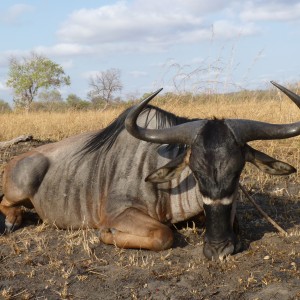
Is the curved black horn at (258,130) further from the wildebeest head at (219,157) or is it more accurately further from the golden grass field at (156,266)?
the golden grass field at (156,266)

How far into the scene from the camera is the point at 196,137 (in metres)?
4.74

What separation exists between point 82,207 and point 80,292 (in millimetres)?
1836

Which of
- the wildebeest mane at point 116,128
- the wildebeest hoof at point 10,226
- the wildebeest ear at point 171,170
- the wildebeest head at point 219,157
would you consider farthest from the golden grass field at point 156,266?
the wildebeest mane at point 116,128

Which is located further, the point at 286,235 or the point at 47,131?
the point at 47,131

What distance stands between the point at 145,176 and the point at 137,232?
635 mm

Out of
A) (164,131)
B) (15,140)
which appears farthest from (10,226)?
(15,140)

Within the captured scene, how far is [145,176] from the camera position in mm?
5449

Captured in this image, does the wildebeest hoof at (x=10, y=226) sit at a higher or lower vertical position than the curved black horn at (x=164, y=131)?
lower

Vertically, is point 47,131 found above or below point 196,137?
below

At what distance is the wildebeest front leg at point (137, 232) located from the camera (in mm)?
4957

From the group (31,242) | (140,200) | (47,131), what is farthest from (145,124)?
(47,131)

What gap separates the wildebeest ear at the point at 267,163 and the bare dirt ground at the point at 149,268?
66 cm

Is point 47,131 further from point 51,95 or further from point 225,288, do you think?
point 51,95

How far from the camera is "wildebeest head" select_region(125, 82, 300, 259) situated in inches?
178
